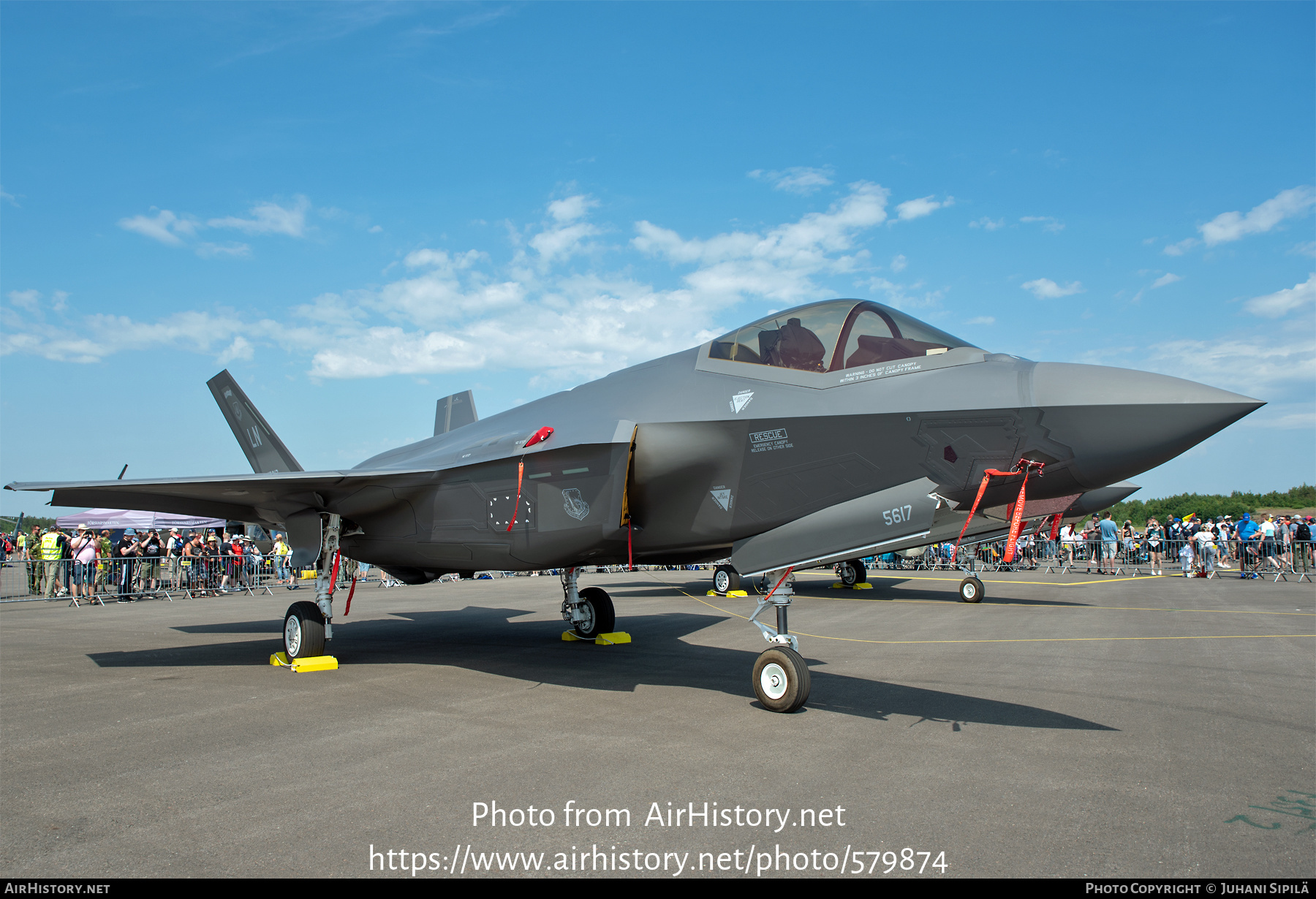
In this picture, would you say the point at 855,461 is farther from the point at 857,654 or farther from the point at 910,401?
the point at 857,654

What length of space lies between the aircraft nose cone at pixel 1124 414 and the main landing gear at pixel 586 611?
693cm

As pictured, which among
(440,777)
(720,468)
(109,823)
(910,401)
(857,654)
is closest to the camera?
(109,823)

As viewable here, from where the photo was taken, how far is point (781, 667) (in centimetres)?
602

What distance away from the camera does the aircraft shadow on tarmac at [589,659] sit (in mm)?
6199

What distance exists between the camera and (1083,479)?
4.85 meters

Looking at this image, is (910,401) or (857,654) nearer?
(910,401)

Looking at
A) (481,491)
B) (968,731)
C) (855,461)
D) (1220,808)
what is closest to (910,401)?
(855,461)

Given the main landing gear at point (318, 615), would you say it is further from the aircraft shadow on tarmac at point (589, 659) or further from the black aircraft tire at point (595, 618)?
the black aircraft tire at point (595, 618)

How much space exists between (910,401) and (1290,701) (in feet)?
14.9

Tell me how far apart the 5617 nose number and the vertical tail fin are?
9937 mm

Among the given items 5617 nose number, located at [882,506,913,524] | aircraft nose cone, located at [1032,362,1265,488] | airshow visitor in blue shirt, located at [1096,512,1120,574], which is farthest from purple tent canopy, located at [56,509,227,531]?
airshow visitor in blue shirt, located at [1096,512,1120,574]

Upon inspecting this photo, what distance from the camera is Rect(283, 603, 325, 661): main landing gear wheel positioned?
8.58 metres

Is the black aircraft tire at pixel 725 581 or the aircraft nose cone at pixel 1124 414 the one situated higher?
the aircraft nose cone at pixel 1124 414

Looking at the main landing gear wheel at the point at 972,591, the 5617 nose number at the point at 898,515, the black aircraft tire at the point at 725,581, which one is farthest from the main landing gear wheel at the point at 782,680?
the black aircraft tire at the point at 725,581
